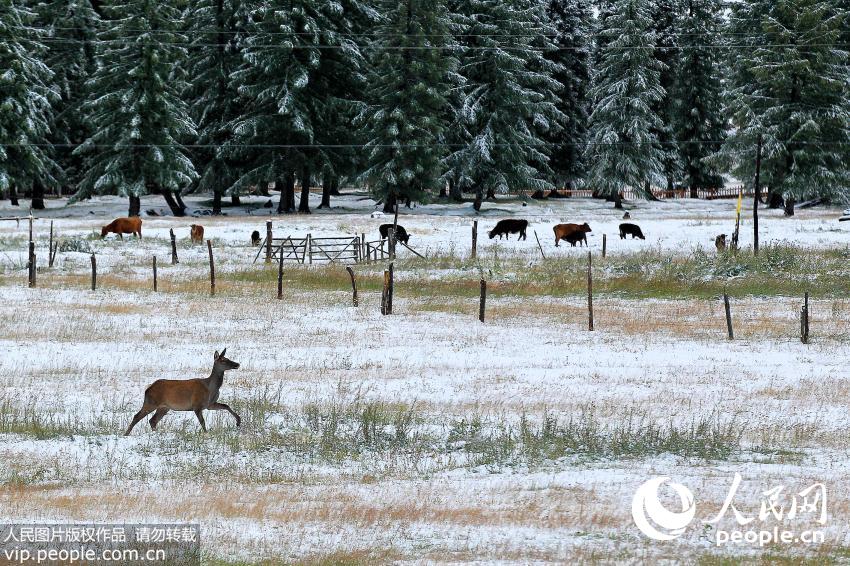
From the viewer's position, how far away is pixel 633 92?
240 ft

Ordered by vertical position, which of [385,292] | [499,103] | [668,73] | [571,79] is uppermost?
[668,73]

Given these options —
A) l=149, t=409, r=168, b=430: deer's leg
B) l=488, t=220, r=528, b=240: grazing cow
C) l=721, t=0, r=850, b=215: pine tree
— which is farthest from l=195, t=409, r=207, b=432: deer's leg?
l=721, t=0, r=850, b=215: pine tree

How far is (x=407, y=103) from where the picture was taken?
62.4 metres

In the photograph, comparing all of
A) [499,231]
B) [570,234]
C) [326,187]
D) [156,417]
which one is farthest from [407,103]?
[156,417]

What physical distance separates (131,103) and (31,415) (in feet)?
160

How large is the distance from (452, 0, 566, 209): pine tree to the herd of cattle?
16087mm

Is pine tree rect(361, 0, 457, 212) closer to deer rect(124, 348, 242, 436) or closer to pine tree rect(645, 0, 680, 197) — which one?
pine tree rect(645, 0, 680, 197)

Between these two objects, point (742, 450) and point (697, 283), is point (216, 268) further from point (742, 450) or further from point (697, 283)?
point (742, 450)

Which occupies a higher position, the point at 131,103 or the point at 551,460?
the point at 131,103

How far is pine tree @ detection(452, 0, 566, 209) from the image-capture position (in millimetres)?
66938

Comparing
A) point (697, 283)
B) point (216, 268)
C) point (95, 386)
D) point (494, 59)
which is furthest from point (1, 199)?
point (95, 386)

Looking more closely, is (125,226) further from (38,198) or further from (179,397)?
(179,397)

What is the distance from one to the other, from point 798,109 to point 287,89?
31.3 m

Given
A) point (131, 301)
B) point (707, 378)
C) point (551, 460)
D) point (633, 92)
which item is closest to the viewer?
point (551, 460)
